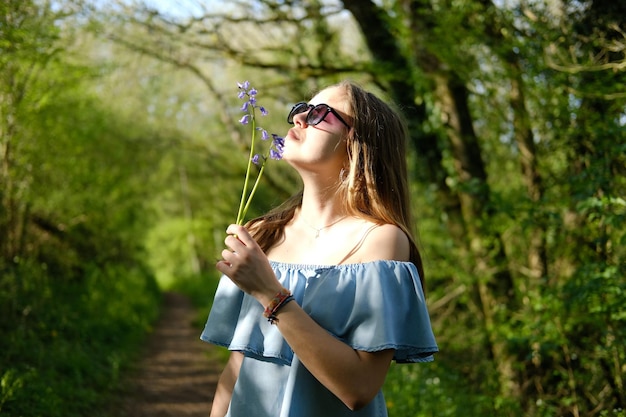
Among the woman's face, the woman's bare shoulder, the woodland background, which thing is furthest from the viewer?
the woodland background

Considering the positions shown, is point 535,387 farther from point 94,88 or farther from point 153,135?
point 153,135

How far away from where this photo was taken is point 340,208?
7.10 feet

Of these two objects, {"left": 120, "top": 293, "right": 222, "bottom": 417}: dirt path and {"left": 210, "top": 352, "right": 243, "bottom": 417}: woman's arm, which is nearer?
{"left": 210, "top": 352, "right": 243, "bottom": 417}: woman's arm

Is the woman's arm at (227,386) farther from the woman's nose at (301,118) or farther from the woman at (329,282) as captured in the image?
the woman's nose at (301,118)

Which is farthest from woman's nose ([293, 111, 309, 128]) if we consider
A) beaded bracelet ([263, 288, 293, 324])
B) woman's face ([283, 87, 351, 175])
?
beaded bracelet ([263, 288, 293, 324])

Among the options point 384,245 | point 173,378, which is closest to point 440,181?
point 173,378

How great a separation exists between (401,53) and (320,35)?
2.49 metres

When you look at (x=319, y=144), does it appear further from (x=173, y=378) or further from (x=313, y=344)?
(x=173, y=378)

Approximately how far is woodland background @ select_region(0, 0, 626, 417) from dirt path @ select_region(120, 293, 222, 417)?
0.30m

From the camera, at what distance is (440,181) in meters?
7.11

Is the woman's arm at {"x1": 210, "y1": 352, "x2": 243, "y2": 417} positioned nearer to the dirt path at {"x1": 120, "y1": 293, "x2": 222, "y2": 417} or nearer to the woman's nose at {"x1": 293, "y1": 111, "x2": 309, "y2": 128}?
the woman's nose at {"x1": 293, "y1": 111, "x2": 309, "y2": 128}

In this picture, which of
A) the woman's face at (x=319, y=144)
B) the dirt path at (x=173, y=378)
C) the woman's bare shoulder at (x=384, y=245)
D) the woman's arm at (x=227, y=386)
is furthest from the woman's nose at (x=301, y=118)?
the dirt path at (x=173, y=378)

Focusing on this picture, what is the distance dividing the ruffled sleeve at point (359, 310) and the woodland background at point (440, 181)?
579 mm

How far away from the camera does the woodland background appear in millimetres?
4574
